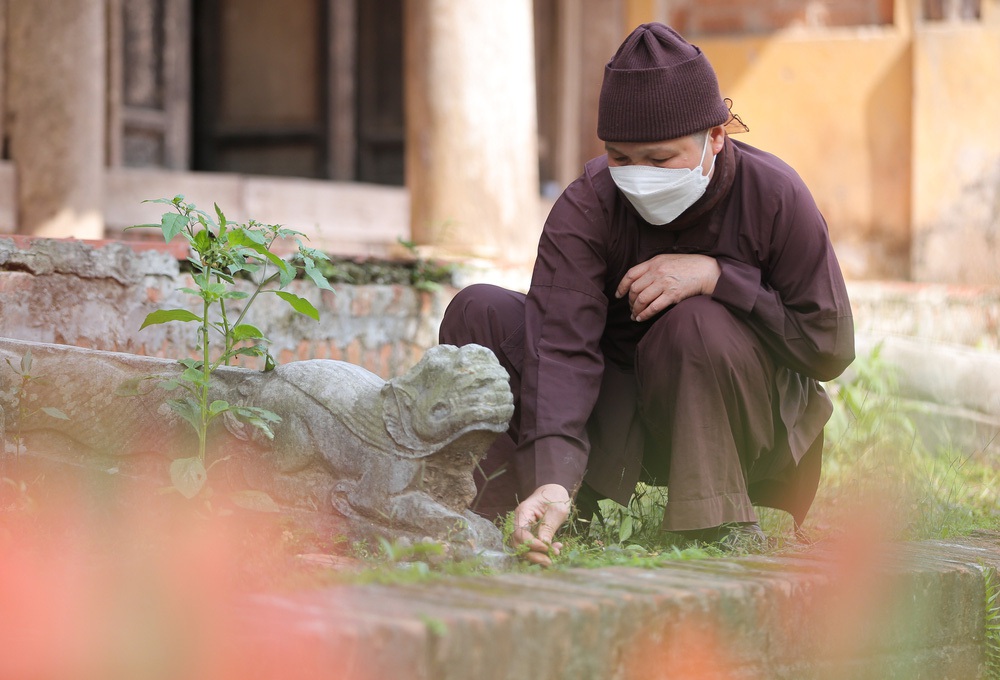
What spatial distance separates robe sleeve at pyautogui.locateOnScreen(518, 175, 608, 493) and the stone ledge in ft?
1.40

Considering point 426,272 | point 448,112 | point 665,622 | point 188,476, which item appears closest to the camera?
point 665,622

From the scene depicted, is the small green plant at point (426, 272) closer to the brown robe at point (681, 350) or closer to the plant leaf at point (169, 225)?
the brown robe at point (681, 350)

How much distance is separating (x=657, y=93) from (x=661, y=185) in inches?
7.8

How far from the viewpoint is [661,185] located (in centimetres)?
261

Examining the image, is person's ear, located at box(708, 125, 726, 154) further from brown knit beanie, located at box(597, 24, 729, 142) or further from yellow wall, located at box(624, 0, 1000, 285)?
yellow wall, located at box(624, 0, 1000, 285)

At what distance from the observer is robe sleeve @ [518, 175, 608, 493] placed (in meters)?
2.54

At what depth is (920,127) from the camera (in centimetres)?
689

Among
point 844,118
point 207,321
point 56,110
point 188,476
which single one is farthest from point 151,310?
point 844,118

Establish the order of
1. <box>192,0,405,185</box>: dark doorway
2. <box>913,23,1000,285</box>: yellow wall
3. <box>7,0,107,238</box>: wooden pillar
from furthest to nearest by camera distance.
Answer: <box>192,0,405,185</box>: dark doorway, <box>913,23,1000,285</box>: yellow wall, <box>7,0,107,238</box>: wooden pillar

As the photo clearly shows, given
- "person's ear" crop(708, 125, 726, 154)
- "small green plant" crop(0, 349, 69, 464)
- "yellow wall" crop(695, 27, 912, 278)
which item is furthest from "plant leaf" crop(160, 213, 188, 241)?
"yellow wall" crop(695, 27, 912, 278)

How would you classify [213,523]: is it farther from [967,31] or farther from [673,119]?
[967,31]

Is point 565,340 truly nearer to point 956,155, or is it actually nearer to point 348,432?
point 348,432

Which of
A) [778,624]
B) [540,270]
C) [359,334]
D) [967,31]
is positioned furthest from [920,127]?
[778,624]

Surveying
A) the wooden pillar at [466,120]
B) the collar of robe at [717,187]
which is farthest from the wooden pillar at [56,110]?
the collar of robe at [717,187]
